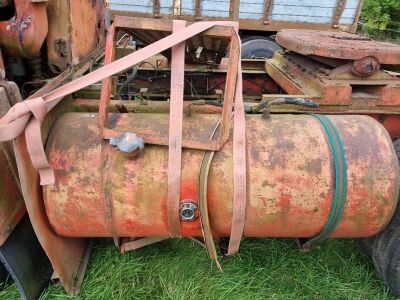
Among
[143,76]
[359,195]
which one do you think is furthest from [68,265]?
[143,76]

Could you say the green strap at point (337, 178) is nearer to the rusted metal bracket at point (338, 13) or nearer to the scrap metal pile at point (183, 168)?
the scrap metal pile at point (183, 168)

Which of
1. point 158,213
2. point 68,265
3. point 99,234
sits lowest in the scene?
point 68,265

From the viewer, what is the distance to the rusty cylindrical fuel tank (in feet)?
6.08

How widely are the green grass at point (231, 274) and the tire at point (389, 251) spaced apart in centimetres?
19

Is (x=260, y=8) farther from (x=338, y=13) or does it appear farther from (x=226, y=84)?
(x=226, y=84)

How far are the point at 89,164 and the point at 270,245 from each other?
1.54 meters

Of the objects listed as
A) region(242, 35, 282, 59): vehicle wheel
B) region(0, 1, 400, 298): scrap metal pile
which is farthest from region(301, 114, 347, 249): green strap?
region(242, 35, 282, 59): vehicle wheel

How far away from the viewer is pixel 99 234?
2.04 metres

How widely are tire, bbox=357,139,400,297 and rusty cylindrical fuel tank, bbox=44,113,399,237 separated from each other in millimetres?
241

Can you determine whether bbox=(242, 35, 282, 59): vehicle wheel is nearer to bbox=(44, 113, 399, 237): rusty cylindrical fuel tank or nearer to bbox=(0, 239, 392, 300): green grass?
bbox=(0, 239, 392, 300): green grass

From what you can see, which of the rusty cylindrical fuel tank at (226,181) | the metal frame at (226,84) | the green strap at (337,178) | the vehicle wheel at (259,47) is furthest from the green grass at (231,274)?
the vehicle wheel at (259,47)

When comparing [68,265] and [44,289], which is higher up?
[68,265]

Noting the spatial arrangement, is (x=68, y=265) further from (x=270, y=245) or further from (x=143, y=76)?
(x=143, y=76)

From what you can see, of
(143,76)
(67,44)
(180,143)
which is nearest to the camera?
(180,143)
